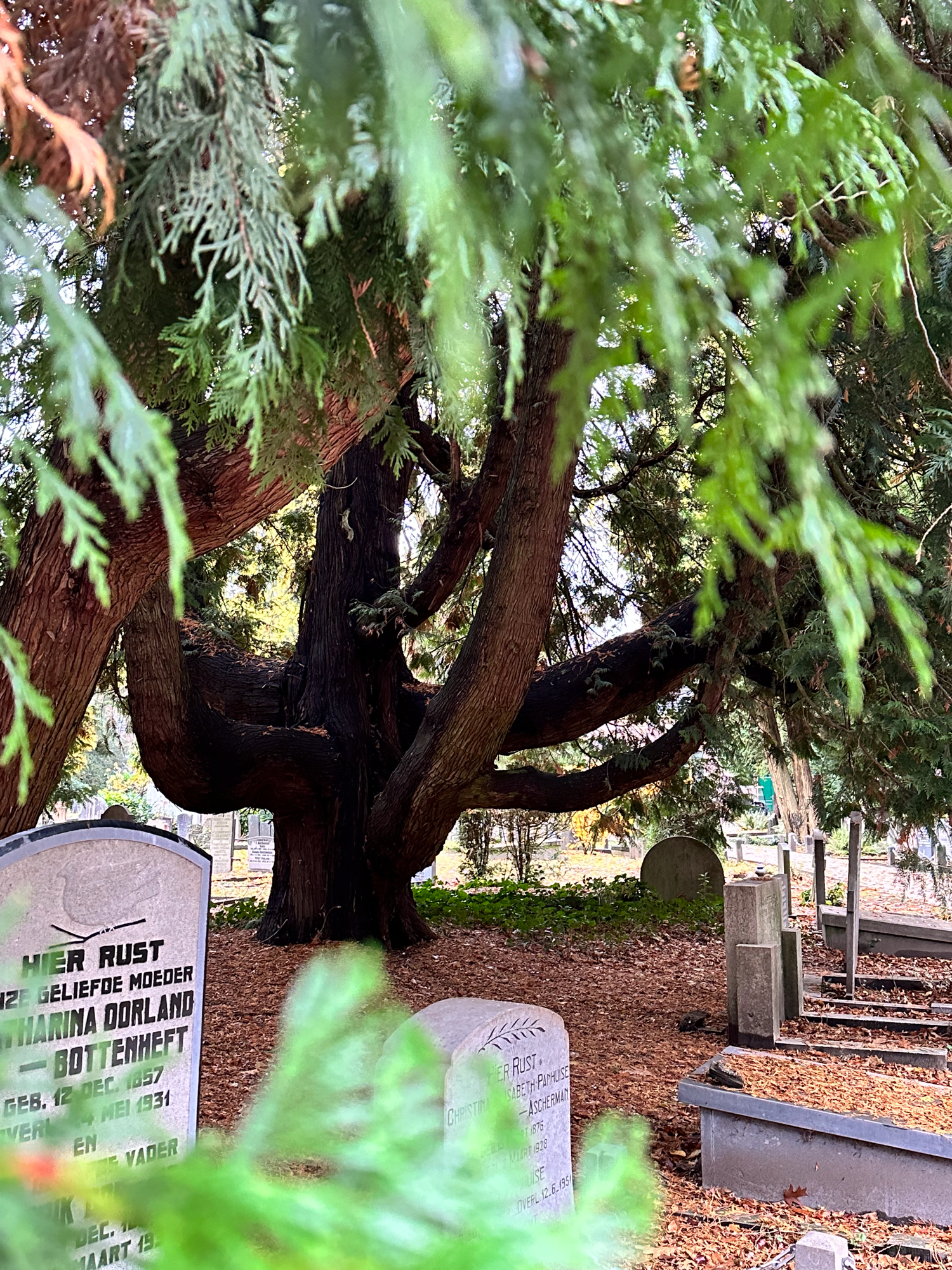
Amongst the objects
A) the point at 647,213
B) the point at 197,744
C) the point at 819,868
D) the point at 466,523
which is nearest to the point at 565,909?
the point at 819,868

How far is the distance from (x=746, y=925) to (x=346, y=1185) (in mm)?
7595

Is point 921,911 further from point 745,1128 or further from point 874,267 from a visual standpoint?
point 874,267

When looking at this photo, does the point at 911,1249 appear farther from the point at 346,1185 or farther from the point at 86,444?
the point at 86,444

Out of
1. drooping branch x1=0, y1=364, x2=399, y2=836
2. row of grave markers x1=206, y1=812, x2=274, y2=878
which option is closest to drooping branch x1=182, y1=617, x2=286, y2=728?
drooping branch x1=0, y1=364, x2=399, y2=836

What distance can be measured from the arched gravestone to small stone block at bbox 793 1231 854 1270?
10812 millimetres

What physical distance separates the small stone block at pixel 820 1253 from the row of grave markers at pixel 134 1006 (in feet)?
3.37

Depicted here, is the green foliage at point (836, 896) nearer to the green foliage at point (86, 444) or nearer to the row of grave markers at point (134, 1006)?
the row of grave markers at point (134, 1006)

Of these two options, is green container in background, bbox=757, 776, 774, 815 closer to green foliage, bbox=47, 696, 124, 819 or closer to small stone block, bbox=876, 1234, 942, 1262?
green foliage, bbox=47, 696, 124, 819

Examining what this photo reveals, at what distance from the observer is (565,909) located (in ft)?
44.7

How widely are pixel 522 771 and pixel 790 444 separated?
33.1ft

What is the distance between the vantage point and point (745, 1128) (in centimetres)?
536

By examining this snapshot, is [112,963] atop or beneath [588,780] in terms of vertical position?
beneath

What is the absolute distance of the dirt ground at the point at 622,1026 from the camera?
4.86 metres

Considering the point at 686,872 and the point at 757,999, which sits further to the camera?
the point at 686,872
